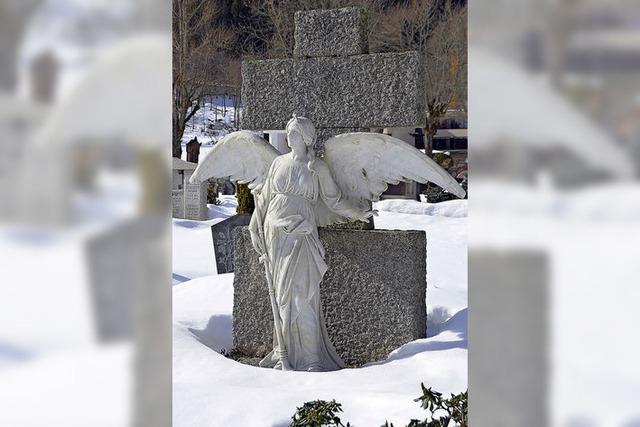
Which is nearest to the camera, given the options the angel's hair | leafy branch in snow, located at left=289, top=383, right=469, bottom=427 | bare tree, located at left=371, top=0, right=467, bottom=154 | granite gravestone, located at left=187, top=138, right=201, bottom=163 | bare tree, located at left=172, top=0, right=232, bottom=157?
leafy branch in snow, located at left=289, top=383, right=469, bottom=427

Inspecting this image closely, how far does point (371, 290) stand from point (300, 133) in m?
1.16

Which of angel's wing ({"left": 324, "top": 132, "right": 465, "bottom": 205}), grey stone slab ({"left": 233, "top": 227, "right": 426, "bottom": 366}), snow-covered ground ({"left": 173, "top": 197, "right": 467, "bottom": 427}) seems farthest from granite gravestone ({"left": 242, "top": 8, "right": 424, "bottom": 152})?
snow-covered ground ({"left": 173, "top": 197, "right": 467, "bottom": 427})

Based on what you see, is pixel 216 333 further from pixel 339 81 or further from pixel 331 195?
pixel 339 81

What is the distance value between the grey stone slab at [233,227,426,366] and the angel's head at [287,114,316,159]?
2.20 ft

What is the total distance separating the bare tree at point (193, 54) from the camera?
19.7 m

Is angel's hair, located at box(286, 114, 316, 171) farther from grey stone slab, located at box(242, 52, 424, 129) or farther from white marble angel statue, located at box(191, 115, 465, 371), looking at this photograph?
grey stone slab, located at box(242, 52, 424, 129)

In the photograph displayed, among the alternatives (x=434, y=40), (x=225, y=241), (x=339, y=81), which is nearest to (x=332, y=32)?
(x=339, y=81)

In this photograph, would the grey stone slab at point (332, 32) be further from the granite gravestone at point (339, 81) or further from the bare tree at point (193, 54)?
the bare tree at point (193, 54)

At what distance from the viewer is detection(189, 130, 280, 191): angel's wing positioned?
5.69 m

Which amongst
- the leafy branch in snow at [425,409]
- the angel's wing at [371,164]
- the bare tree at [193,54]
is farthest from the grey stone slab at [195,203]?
the leafy branch in snow at [425,409]
